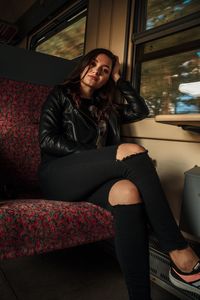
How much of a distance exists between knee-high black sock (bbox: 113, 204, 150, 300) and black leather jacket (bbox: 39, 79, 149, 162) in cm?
41

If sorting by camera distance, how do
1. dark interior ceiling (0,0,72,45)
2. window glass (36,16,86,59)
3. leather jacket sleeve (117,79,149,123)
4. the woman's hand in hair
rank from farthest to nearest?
1. dark interior ceiling (0,0,72,45)
2. window glass (36,16,86,59)
3. the woman's hand in hair
4. leather jacket sleeve (117,79,149,123)

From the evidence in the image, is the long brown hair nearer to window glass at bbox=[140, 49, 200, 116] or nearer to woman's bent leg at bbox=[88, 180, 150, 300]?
window glass at bbox=[140, 49, 200, 116]

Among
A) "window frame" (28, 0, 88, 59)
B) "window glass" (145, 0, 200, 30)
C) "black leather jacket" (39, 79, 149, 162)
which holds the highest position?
"window frame" (28, 0, 88, 59)

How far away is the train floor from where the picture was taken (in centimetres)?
127

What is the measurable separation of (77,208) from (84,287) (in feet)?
1.62

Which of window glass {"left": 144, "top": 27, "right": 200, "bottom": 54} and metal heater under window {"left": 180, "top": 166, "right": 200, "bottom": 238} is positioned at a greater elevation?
window glass {"left": 144, "top": 27, "right": 200, "bottom": 54}

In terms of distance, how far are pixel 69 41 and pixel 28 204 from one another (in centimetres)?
223

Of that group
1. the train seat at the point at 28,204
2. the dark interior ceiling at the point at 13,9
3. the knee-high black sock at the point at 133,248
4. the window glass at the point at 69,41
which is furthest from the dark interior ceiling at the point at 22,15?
the knee-high black sock at the point at 133,248

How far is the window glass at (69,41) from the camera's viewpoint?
2621 mm

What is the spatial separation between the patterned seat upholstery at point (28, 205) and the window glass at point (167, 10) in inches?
34.6

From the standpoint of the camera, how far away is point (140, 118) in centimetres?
177

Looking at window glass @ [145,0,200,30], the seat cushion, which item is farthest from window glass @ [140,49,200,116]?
the seat cushion

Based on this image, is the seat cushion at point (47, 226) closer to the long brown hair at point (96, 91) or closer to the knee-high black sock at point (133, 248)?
the knee-high black sock at point (133, 248)

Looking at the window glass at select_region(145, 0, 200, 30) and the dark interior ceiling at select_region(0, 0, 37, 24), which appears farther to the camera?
the dark interior ceiling at select_region(0, 0, 37, 24)
